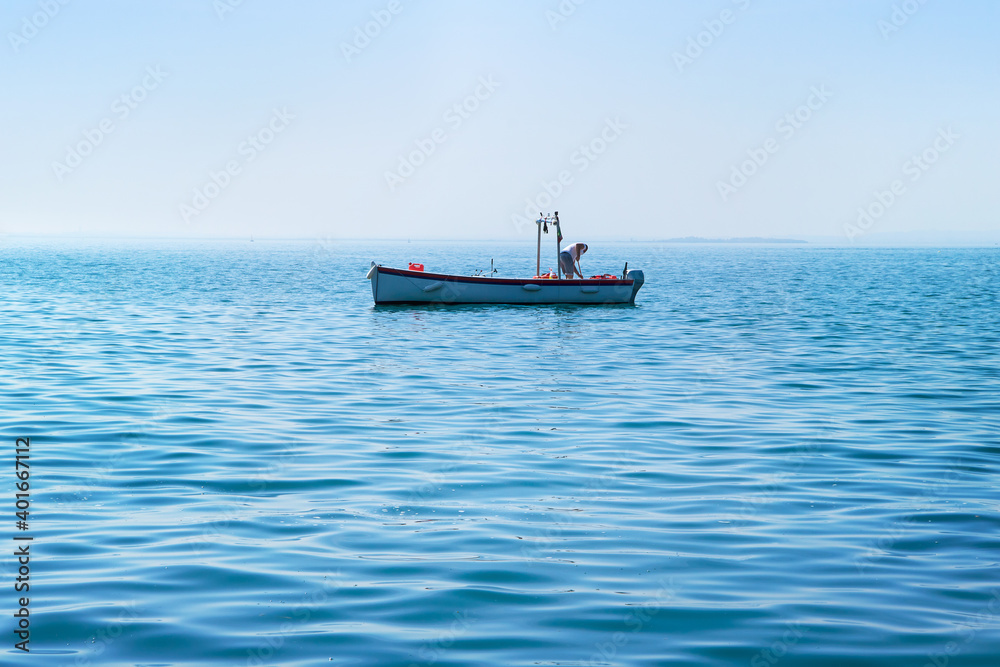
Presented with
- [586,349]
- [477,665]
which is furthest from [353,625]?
[586,349]

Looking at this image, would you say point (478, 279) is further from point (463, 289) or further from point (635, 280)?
point (635, 280)

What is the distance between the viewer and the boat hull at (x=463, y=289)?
4372 cm

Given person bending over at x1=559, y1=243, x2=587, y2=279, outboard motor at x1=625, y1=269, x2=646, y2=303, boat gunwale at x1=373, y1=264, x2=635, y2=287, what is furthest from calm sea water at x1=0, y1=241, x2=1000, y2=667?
outboard motor at x1=625, y1=269, x2=646, y2=303

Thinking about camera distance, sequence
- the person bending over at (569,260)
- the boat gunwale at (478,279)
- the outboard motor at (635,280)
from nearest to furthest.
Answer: the boat gunwale at (478,279), the person bending over at (569,260), the outboard motor at (635,280)

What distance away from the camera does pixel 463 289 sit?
43.8 metres

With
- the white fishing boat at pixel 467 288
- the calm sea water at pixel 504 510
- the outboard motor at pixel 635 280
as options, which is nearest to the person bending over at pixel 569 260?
the white fishing boat at pixel 467 288

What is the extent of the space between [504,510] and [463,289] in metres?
33.7

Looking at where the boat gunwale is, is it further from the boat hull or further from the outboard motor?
the outboard motor

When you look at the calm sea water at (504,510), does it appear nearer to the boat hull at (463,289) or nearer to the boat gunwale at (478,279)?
the boat gunwale at (478,279)

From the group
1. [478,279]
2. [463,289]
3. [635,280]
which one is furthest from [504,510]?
[635,280]

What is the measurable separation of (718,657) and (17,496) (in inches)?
300

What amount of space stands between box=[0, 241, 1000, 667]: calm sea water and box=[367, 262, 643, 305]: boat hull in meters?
19.3

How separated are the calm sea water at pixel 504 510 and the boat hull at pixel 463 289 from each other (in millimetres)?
19262

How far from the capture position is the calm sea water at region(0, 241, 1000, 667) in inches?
274
